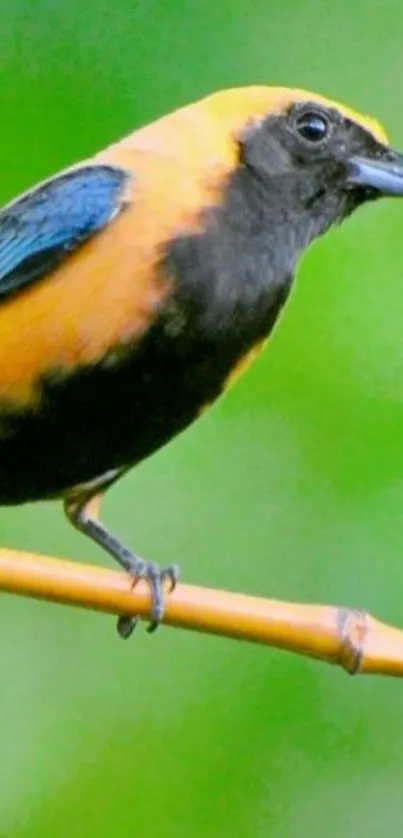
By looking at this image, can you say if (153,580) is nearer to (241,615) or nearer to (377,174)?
(241,615)

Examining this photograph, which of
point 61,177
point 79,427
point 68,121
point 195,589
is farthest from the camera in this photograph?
point 68,121

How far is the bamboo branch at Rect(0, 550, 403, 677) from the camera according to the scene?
4.35 feet

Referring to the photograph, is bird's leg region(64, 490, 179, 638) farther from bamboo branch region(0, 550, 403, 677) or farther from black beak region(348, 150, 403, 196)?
black beak region(348, 150, 403, 196)

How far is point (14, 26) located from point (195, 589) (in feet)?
3.69

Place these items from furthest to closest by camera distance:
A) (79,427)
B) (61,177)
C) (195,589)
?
(61,177), (79,427), (195,589)

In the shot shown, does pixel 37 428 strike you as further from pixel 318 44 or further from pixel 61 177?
pixel 318 44

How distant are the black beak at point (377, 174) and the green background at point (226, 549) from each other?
26.7 inches

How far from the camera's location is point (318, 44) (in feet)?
7.85

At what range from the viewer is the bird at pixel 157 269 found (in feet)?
4.79

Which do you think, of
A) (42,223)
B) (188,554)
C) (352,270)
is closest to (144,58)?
(352,270)

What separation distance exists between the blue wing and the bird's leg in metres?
0.27

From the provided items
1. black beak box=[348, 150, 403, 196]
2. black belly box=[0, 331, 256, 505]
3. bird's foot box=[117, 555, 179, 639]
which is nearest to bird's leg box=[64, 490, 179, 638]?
bird's foot box=[117, 555, 179, 639]

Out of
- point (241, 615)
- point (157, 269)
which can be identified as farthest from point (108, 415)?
point (241, 615)

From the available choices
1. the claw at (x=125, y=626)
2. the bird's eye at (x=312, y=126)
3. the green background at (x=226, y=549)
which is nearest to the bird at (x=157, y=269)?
the bird's eye at (x=312, y=126)
